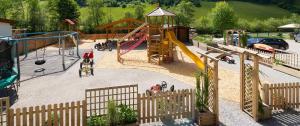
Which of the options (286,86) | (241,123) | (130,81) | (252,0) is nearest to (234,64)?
(130,81)

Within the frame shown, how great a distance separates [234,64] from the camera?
22344 mm

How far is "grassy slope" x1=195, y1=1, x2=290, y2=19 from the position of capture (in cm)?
9394

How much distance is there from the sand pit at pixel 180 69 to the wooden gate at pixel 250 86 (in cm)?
152

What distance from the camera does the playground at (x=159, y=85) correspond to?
9945 millimetres

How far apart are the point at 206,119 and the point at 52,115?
4.64 meters

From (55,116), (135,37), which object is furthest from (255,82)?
(135,37)

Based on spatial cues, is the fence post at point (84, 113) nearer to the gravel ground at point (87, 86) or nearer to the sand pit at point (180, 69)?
the gravel ground at point (87, 86)

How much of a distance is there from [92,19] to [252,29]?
111 feet

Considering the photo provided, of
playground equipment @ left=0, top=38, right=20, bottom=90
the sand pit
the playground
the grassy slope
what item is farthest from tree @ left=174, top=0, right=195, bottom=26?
playground equipment @ left=0, top=38, right=20, bottom=90

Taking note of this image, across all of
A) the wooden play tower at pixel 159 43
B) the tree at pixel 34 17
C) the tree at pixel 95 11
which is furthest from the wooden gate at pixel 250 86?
the tree at pixel 95 11

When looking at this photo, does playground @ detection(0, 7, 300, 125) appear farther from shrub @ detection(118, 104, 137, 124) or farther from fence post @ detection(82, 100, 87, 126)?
shrub @ detection(118, 104, 137, 124)

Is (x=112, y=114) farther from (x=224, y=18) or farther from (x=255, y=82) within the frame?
(x=224, y=18)

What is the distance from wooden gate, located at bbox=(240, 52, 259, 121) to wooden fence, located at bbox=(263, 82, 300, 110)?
54cm

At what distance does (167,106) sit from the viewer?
10125mm
